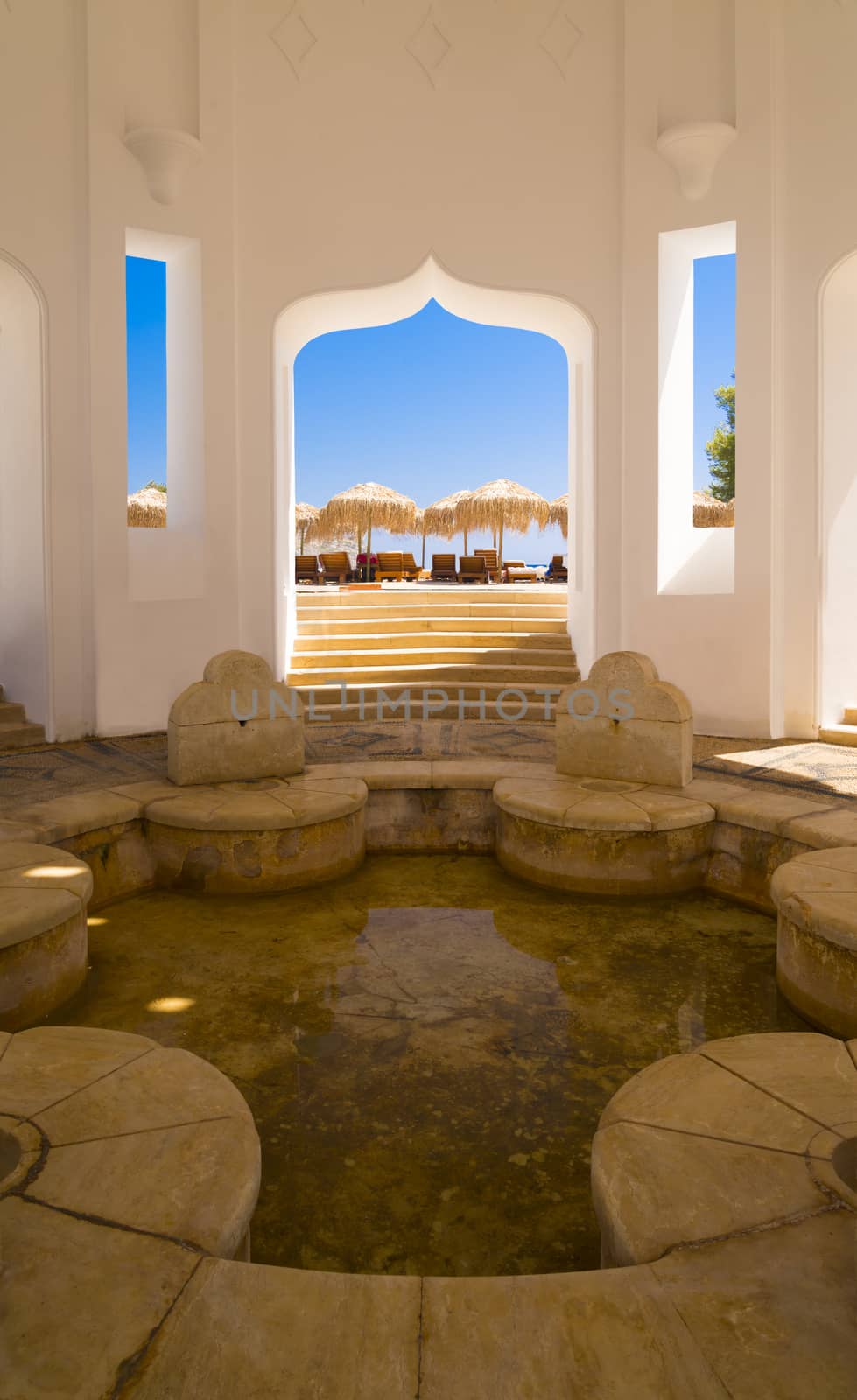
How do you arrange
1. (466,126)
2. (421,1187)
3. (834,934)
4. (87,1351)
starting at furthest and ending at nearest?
(466,126) → (834,934) → (421,1187) → (87,1351)

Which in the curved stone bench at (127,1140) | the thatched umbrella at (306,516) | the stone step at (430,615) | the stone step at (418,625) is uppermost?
the thatched umbrella at (306,516)

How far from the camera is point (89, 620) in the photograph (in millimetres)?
7434

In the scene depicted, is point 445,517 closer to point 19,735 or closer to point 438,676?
point 438,676

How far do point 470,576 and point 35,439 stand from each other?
15.2 meters

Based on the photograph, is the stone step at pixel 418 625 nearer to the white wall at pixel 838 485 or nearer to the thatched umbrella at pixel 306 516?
the white wall at pixel 838 485

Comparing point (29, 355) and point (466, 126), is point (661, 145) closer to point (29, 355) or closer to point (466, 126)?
point (466, 126)

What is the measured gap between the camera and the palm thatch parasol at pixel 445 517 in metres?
22.8

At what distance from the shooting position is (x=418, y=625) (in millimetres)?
10109

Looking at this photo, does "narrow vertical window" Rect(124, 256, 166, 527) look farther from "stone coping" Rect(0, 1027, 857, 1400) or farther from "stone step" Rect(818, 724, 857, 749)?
"stone coping" Rect(0, 1027, 857, 1400)

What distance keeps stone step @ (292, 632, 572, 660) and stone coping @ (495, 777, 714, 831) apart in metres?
4.36

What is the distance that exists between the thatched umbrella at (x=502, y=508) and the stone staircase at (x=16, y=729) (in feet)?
51.8

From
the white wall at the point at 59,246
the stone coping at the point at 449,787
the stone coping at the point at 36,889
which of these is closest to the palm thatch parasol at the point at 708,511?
the white wall at the point at 59,246

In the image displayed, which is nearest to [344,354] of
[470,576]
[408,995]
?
[470,576]

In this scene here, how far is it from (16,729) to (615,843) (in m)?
4.96
